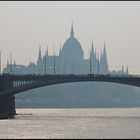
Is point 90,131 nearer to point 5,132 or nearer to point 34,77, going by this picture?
point 5,132

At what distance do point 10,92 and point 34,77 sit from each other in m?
5.74

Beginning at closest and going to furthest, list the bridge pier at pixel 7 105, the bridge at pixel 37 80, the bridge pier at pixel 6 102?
the bridge at pixel 37 80 < the bridge pier at pixel 6 102 < the bridge pier at pixel 7 105

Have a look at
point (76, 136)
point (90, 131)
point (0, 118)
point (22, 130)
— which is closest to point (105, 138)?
point (76, 136)

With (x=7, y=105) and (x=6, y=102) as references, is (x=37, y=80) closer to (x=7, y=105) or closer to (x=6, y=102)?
(x=6, y=102)

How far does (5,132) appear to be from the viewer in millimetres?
128875

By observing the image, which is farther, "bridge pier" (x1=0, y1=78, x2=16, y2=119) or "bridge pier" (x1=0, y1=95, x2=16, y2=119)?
"bridge pier" (x1=0, y1=95, x2=16, y2=119)

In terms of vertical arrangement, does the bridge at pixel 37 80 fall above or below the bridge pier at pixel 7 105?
above


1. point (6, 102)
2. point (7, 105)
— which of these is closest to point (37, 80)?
point (6, 102)

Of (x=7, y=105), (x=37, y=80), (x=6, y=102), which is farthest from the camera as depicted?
(x=7, y=105)

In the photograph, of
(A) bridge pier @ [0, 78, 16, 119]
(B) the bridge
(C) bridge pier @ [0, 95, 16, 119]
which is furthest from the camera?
(C) bridge pier @ [0, 95, 16, 119]

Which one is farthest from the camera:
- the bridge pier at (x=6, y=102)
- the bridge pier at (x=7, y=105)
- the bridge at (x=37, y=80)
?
the bridge pier at (x=7, y=105)

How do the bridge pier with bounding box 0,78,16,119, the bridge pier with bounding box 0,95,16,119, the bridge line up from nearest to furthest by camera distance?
the bridge
the bridge pier with bounding box 0,78,16,119
the bridge pier with bounding box 0,95,16,119

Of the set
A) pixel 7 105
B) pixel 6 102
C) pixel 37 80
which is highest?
pixel 37 80

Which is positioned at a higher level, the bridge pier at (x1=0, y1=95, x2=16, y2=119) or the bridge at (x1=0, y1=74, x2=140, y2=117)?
the bridge at (x1=0, y1=74, x2=140, y2=117)
